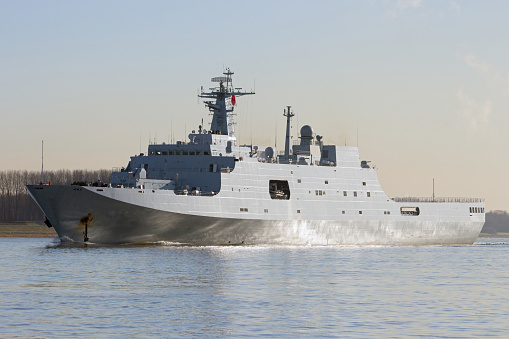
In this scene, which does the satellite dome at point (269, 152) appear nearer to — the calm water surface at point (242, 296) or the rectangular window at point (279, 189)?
the rectangular window at point (279, 189)

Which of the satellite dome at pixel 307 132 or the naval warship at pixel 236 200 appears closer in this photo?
the naval warship at pixel 236 200

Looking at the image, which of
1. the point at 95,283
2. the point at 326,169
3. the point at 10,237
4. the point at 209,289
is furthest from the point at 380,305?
the point at 10,237

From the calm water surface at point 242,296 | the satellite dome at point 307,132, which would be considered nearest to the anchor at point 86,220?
the calm water surface at point 242,296

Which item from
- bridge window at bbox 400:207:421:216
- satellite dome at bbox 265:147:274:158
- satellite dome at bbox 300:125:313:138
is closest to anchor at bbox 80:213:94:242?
satellite dome at bbox 265:147:274:158

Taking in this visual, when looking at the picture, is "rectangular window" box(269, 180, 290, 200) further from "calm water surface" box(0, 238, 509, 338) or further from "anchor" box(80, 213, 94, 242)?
"anchor" box(80, 213, 94, 242)

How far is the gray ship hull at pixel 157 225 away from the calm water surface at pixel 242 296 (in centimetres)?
278

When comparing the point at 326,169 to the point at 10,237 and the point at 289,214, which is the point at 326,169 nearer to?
the point at 289,214

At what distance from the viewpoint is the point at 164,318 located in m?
25.1

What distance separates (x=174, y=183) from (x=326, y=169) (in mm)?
12943

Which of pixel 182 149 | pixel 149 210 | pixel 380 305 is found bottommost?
pixel 380 305

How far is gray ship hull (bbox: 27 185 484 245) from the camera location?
51.1 m

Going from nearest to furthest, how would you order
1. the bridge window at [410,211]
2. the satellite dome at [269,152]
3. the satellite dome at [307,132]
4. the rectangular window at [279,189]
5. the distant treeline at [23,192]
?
the rectangular window at [279,189] → the satellite dome at [269,152] → the satellite dome at [307,132] → the bridge window at [410,211] → the distant treeline at [23,192]

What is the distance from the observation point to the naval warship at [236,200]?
5197cm

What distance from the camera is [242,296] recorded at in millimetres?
30469
